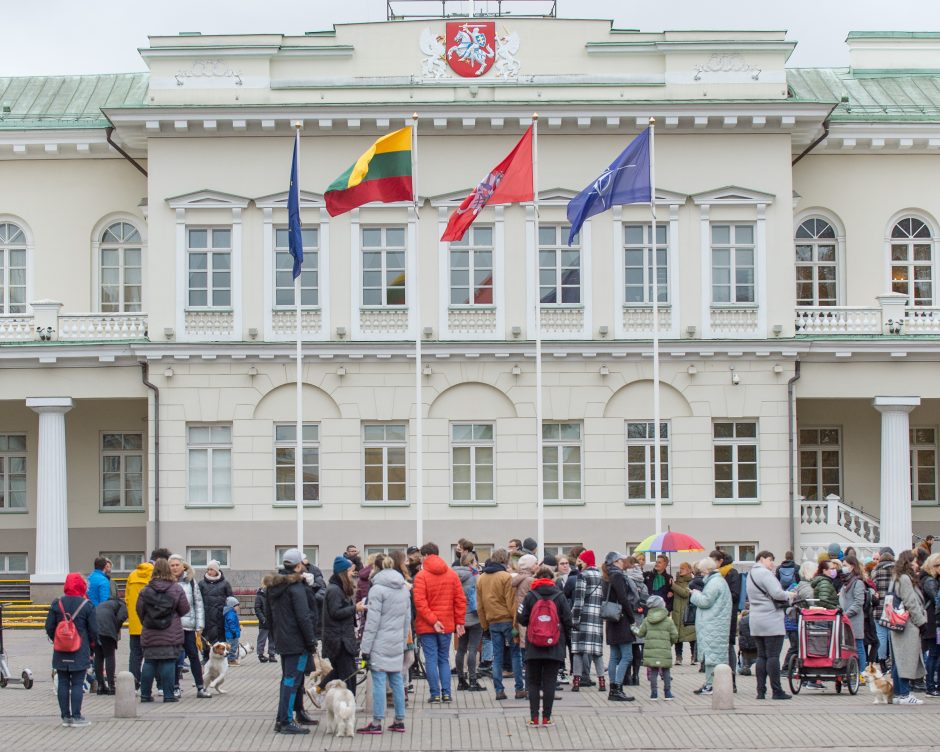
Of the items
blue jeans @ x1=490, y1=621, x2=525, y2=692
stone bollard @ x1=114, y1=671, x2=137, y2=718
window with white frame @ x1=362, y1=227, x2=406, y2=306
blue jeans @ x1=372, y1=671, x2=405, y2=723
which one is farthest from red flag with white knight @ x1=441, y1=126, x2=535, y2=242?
blue jeans @ x1=372, y1=671, x2=405, y2=723

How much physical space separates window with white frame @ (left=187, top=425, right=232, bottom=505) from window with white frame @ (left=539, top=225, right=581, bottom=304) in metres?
7.61

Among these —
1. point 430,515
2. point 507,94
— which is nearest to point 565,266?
point 507,94

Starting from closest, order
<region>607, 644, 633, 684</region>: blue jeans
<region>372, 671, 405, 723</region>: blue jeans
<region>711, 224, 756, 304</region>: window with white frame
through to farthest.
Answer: <region>372, 671, 405, 723</region>: blue jeans
<region>607, 644, 633, 684</region>: blue jeans
<region>711, 224, 756, 304</region>: window with white frame

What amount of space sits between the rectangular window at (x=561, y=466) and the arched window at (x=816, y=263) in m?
6.87

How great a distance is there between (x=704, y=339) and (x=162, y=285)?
1183 centimetres

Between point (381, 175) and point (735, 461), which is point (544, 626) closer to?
point (381, 175)

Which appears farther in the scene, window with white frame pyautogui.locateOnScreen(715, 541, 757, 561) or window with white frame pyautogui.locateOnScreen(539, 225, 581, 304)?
window with white frame pyautogui.locateOnScreen(539, 225, 581, 304)

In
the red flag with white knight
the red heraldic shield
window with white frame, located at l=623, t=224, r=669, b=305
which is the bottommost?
window with white frame, located at l=623, t=224, r=669, b=305

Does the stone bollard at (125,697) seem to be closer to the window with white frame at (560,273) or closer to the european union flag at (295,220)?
the european union flag at (295,220)

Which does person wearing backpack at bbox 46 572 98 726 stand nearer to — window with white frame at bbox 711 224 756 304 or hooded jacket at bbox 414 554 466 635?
hooded jacket at bbox 414 554 466 635

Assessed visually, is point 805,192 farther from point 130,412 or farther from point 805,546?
point 130,412

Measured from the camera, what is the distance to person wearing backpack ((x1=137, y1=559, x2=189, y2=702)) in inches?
747

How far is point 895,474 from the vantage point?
3431cm

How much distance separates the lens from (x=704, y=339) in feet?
112
